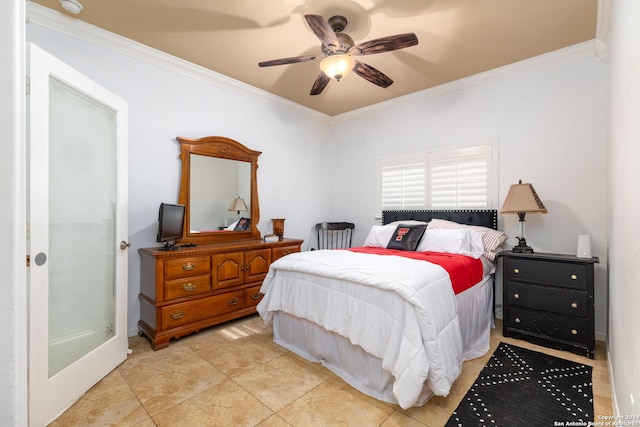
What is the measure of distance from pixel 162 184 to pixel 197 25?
1591 millimetres

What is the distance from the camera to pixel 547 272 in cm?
265

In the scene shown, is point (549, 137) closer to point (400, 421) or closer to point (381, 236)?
point (381, 236)

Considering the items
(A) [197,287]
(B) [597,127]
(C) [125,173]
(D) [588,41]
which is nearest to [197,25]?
(C) [125,173]

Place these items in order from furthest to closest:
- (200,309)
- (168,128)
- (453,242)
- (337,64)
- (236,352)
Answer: (168,128), (453,242), (200,309), (236,352), (337,64)

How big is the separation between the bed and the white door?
49.6 inches

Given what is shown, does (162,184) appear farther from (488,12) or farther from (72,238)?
(488,12)

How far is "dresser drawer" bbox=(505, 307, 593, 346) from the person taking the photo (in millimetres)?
2471

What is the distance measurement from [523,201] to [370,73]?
→ 1.93 m

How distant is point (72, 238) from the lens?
2.04 meters

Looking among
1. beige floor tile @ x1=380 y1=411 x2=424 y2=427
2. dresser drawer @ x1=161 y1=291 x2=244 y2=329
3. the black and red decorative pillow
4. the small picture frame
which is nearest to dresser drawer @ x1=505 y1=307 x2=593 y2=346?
the black and red decorative pillow

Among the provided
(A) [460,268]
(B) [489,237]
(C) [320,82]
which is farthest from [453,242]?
(C) [320,82]

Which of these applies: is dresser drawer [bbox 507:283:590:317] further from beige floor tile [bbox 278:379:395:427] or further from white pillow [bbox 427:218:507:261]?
beige floor tile [bbox 278:379:395:427]

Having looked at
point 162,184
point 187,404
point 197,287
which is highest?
point 162,184

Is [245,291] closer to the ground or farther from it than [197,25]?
closer to the ground
